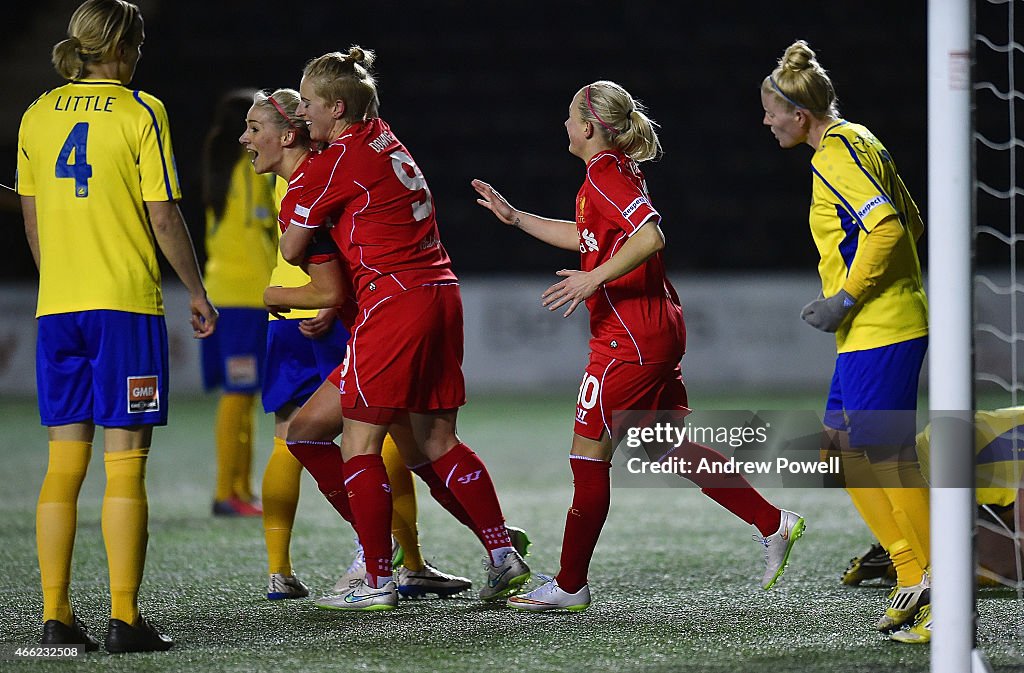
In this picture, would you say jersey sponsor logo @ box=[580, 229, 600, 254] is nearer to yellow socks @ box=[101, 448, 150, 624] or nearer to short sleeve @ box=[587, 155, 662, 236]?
short sleeve @ box=[587, 155, 662, 236]

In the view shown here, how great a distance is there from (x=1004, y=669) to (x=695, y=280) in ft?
29.5

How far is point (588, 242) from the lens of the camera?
3.80 meters

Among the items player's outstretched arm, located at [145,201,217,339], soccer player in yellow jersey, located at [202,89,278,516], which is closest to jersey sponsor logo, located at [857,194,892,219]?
player's outstretched arm, located at [145,201,217,339]

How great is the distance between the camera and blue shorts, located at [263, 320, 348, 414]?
421 centimetres

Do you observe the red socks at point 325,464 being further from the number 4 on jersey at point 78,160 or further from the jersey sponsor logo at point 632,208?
the jersey sponsor logo at point 632,208

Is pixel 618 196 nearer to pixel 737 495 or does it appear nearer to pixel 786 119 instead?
pixel 786 119

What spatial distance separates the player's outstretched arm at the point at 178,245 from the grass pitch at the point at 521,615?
0.91 meters

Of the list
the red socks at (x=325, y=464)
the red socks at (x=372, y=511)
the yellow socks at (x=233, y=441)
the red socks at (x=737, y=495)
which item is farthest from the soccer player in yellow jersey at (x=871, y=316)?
the yellow socks at (x=233, y=441)

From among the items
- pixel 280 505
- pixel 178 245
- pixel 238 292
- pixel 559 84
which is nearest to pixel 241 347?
pixel 238 292

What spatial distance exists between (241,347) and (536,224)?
2.14m

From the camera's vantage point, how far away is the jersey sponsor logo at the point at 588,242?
12.4 ft

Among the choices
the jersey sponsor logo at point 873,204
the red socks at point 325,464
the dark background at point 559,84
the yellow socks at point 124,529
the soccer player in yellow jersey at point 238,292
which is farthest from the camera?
the dark background at point 559,84

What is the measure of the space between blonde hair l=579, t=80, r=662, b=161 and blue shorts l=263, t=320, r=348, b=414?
42.6 inches

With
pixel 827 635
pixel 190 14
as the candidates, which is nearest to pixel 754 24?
pixel 190 14
